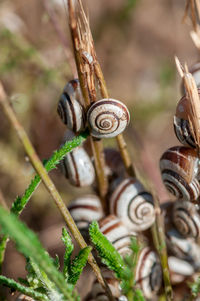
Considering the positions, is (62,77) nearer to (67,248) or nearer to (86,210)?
(86,210)

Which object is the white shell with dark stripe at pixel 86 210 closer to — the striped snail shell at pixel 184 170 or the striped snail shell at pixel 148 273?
the striped snail shell at pixel 148 273

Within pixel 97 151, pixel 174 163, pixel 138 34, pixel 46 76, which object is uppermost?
pixel 138 34

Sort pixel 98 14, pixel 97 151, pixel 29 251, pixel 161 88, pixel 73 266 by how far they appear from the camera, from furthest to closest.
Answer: pixel 98 14, pixel 161 88, pixel 97 151, pixel 73 266, pixel 29 251

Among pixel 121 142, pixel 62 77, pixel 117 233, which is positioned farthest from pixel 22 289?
pixel 62 77

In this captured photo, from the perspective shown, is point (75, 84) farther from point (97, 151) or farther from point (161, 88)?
point (161, 88)

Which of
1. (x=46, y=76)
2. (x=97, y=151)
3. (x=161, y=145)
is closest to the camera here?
(x=97, y=151)

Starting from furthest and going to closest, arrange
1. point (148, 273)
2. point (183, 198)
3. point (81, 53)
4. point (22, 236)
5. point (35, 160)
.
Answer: point (148, 273) → point (183, 198) → point (81, 53) → point (35, 160) → point (22, 236)

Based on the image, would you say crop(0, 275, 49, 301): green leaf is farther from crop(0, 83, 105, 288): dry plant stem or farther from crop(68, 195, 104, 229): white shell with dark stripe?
crop(68, 195, 104, 229): white shell with dark stripe

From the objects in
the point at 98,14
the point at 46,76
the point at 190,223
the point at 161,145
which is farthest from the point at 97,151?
the point at 98,14
